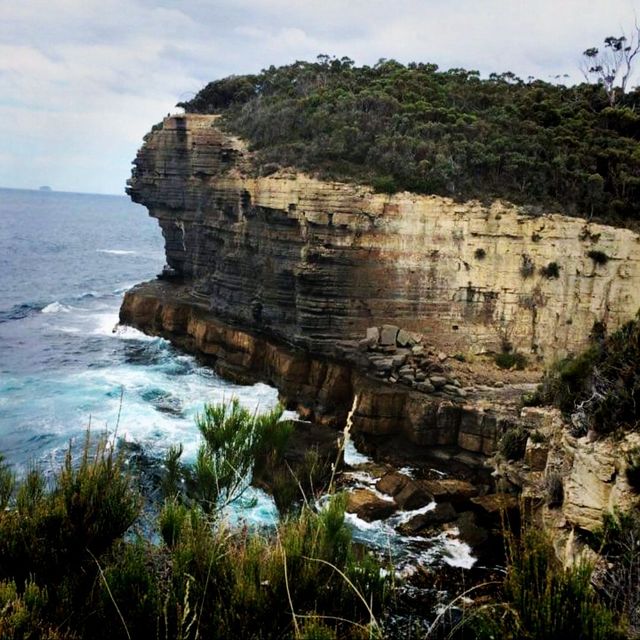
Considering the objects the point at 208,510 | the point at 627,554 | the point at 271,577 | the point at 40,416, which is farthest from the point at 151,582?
the point at 40,416

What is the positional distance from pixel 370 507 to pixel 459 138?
2144cm

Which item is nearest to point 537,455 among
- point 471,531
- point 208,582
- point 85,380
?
point 471,531

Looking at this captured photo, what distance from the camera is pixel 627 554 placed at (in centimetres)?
893

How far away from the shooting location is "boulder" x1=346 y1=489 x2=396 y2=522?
20.2 meters

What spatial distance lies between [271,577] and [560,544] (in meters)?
6.63

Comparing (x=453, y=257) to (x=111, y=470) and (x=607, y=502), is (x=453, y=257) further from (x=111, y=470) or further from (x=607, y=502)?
(x=111, y=470)

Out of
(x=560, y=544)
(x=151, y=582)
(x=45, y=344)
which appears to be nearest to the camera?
(x=151, y=582)

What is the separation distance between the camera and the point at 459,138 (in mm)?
33438

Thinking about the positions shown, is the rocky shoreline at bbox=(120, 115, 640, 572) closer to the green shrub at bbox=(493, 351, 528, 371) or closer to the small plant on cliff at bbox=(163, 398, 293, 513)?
the green shrub at bbox=(493, 351, 528, 371)

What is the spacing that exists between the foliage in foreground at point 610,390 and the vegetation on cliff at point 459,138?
16.1m

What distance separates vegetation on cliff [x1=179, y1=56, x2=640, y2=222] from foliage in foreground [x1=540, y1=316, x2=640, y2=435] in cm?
1608

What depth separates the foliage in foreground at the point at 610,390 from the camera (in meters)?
11.7

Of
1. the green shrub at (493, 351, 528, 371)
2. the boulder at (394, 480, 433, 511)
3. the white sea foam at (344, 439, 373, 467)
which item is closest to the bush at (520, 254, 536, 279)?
the green shrub at (493, 351, 528, 371)

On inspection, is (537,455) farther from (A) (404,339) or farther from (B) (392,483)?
(A) (404,339)
